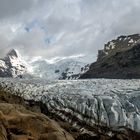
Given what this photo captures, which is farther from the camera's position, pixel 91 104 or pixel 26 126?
pixel 91 104

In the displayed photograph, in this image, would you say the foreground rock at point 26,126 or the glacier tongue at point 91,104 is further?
the glacier tongue at point 91,104

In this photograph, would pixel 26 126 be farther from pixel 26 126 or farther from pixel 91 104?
pixel 91 104

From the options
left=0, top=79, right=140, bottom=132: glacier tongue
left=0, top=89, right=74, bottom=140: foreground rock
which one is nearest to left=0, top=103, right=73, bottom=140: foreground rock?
left=0, top=89, right=74, bottom=140: foreground rock

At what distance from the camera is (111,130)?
48.0m

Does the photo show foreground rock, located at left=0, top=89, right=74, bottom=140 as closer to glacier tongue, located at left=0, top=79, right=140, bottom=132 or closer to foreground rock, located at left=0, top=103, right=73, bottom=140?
foreground rock, located at left=0, top=103, right=73, bottom=140

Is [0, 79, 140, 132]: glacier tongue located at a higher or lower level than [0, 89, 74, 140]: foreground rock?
higher

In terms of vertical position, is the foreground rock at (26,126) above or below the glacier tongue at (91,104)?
below

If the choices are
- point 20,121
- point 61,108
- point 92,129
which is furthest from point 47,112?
point 20,121

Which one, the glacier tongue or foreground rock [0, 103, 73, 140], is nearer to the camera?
foreground rock [0, 103, 73, 140]

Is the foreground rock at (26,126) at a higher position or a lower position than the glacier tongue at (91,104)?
lower

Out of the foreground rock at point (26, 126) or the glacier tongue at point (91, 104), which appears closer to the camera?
the foreground rock at point (26, 126)

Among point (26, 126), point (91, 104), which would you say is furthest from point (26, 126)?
point (91, 104)

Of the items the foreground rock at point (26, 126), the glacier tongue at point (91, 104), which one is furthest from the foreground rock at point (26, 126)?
the glacier tongue at point (91, 104)

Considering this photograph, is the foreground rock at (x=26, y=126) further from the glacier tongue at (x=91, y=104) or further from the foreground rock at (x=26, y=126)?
the glacier tongue at (x=91, y=104)
